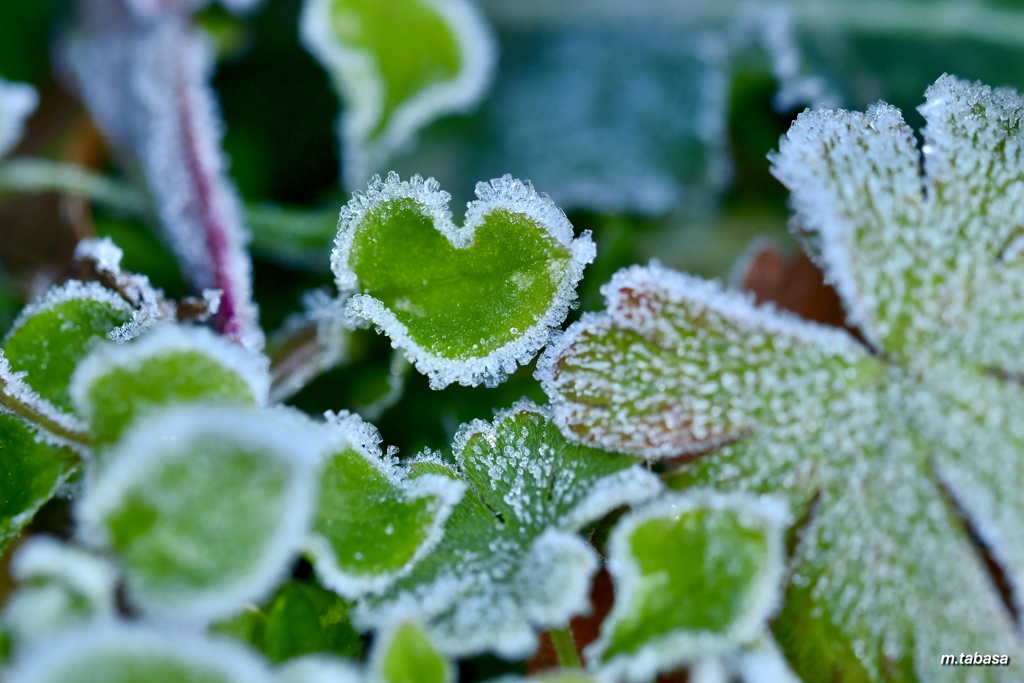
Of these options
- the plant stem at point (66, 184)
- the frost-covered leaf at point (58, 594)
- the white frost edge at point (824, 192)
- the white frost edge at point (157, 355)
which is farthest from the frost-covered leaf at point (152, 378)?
the plant stem at point (66, 184)

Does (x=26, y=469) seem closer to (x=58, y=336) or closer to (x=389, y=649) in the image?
(x=58, y=336)

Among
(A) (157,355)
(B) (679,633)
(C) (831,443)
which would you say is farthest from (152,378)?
(C) (831,443)

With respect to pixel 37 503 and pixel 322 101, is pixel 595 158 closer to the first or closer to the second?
pixel 322 101

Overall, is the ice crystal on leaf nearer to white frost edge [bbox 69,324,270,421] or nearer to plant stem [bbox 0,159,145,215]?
white frost edge [bbox 69,324,270,421]

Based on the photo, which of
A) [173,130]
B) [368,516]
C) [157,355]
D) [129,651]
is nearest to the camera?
[129,651]

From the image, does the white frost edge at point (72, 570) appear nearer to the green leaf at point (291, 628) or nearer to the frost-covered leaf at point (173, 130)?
the green leaf at point (291, 628)

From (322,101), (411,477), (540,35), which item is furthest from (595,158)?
(411,477)

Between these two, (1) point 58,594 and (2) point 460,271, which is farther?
(2) point 460,271

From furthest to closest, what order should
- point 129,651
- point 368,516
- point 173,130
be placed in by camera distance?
point 173,130 → point 368,516 → point 129,651
